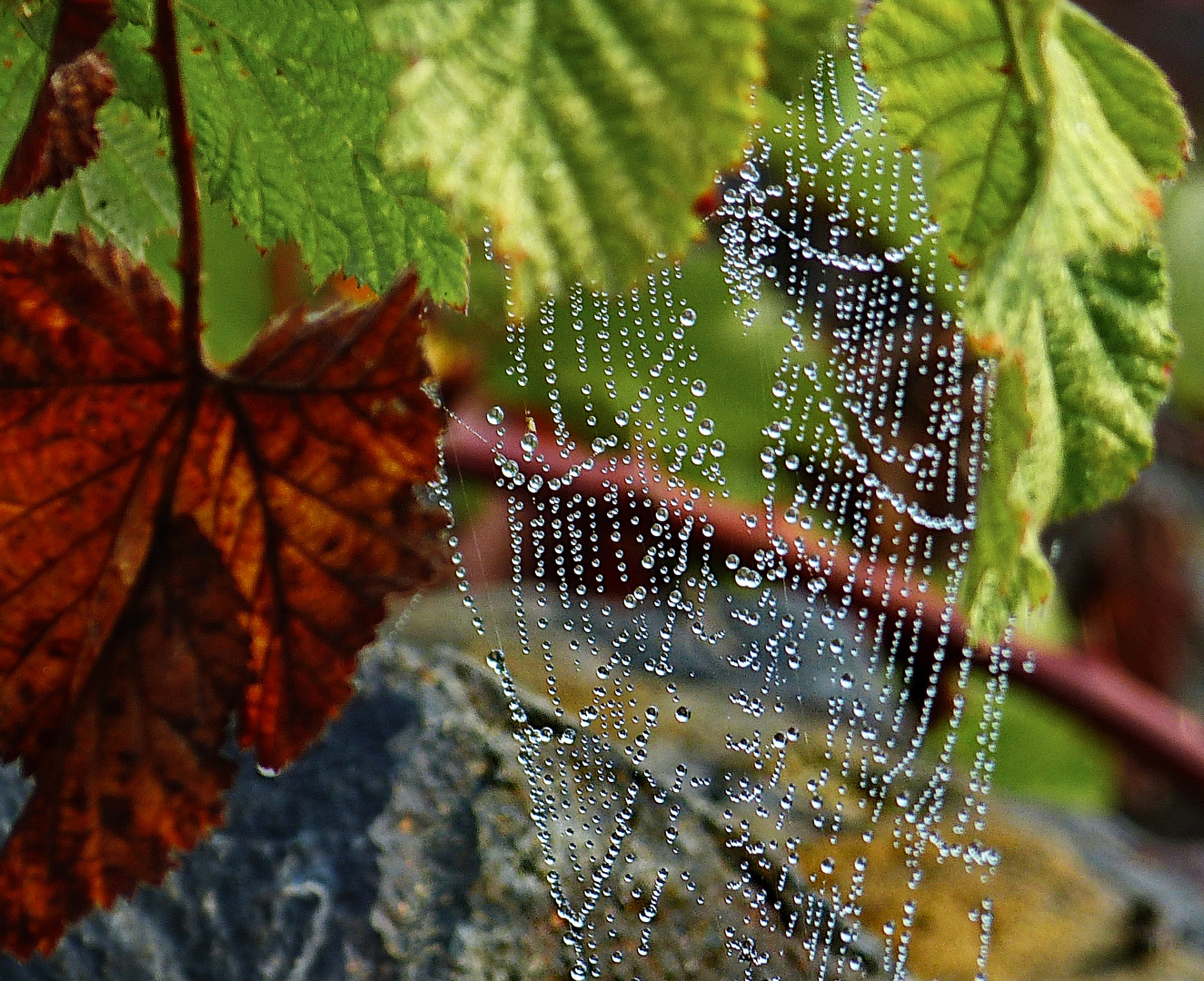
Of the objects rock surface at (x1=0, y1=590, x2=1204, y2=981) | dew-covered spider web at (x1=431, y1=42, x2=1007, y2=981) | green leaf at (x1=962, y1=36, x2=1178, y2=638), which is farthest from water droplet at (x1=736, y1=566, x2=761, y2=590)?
green leaf at (x1=962, y1=36, x2=1178, y2=638)

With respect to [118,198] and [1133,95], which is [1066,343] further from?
[118,198]

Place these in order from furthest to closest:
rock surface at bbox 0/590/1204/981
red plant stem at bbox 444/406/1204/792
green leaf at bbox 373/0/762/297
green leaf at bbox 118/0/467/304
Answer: red plant stem at bbox 444/406/1204/792
rock surface at bbox 0/590/1204/981
green leaf at bbox 118/0/467/304
green leaf at bbox 373/0/762/297

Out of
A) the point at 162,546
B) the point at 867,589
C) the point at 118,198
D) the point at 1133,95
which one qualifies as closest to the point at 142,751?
the point at 162,546

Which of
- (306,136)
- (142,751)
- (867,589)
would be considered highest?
(306,136)

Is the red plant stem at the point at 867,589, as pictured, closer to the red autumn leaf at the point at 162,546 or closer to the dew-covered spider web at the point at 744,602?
the dew-covered spider web at the point at 744,602

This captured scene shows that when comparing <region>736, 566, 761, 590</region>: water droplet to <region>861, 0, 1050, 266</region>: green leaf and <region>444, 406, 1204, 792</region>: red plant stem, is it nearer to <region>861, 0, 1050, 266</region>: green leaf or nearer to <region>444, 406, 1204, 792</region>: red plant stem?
<region>444, 406, 1204, 792</region>: red plant stem

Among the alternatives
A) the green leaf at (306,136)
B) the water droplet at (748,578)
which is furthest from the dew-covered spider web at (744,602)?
the green leaf at (306,136)

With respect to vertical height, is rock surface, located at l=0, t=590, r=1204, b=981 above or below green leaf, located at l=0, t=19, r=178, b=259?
below
